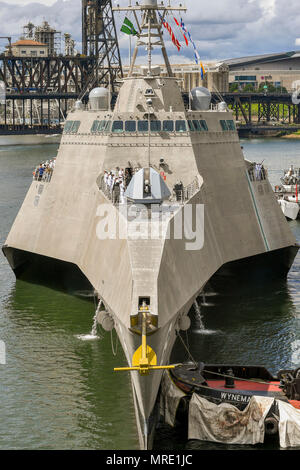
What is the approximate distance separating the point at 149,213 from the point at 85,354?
20.2ft

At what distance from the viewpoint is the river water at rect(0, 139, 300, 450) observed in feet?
68.8

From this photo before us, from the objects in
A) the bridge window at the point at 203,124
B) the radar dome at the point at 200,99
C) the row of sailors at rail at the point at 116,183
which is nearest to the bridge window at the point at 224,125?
the radar dome at the point at 200,99

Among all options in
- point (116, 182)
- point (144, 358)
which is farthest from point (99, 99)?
point (144, 358)

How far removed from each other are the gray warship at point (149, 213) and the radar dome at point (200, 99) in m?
0.05

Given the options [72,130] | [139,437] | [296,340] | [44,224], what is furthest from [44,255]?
[139,437]

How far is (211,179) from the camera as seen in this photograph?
31609 mm

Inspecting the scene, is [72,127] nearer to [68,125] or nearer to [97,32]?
[68,125]

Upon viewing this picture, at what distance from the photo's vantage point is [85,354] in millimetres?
26969

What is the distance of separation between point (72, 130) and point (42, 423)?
17211 millimetres

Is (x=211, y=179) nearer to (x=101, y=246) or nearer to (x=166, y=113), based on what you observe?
(x=166, y=113)

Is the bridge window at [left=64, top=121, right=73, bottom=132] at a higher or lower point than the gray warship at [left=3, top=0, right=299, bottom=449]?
higher

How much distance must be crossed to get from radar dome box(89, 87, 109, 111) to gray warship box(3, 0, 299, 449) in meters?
0.05

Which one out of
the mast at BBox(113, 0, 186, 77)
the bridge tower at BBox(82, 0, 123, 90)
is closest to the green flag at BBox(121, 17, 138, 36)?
the mast at BBox(113, 0, 186, 77)

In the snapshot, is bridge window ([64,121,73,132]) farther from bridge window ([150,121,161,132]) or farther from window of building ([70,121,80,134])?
bridge window ([150,121,161,132])
